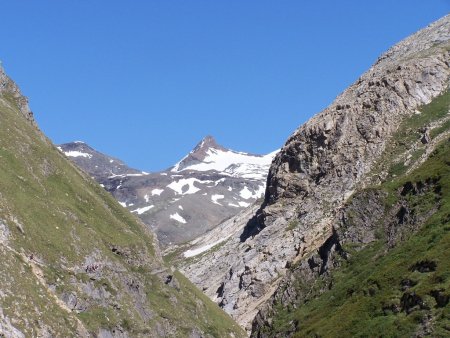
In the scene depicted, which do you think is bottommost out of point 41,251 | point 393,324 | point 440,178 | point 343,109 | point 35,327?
point 393,324

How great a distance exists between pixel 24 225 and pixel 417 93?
280 ft

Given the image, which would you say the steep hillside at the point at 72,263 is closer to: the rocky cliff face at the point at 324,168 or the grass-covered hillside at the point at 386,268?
the grass-covered hillside at the point at 386,268

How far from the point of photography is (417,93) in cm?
12688

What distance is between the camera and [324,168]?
5044 inches

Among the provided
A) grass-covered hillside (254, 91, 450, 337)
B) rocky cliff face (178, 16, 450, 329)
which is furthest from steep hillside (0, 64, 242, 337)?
rocky cliff face (178, 16, 450, 329)

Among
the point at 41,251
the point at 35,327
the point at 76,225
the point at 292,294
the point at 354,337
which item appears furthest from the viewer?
the point at 292,294

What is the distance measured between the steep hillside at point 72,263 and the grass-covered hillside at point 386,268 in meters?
14.2

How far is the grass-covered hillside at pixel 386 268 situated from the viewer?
154ft

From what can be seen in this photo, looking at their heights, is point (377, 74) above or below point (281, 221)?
above

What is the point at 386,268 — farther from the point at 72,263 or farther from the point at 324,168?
the point at 324,168

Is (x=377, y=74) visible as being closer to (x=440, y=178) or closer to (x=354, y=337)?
(x=440, y=178)

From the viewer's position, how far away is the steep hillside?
59.1 metres

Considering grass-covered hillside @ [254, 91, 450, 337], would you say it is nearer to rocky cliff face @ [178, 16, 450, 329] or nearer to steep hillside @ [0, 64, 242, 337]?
rocky cliff face @ [178, 16, 450, 329]

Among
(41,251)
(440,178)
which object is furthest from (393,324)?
(41,251)
